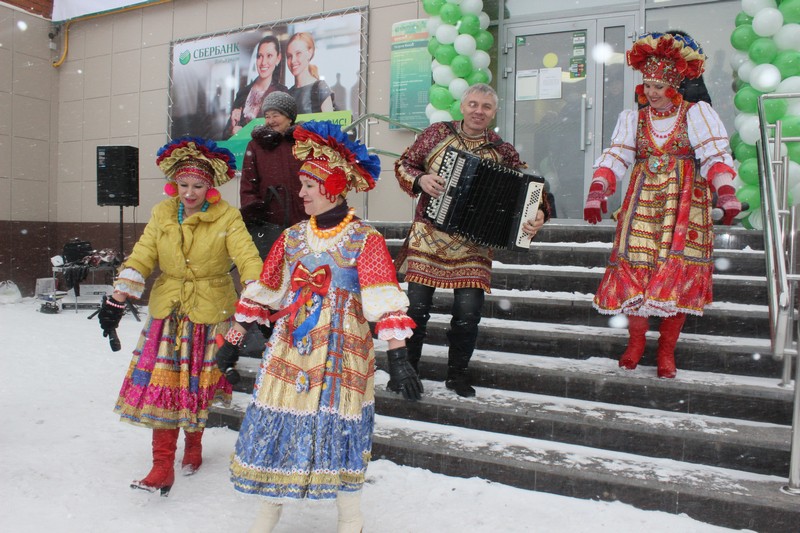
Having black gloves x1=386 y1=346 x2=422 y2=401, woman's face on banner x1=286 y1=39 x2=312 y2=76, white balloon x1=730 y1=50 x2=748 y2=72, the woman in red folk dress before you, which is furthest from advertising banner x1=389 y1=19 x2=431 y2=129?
black gloves x1=386 y1=346 x2=422 y2=401

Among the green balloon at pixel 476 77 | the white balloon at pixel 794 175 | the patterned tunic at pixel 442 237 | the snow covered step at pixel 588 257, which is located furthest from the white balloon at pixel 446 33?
the white balloon at pixel 794 175

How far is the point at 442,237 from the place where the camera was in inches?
144

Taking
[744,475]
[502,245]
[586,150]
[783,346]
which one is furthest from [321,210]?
[586,150]

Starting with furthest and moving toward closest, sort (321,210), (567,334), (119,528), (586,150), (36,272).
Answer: (36,272) < (586,150) < (567,334) < (119,528) < (321,210)

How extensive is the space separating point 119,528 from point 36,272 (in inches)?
358

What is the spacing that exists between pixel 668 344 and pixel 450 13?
13.7 feet

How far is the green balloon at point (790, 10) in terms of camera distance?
5.05 m

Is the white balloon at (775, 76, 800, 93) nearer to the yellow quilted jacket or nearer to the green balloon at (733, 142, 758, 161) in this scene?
the green balloon at (733, 142, 758, 161)

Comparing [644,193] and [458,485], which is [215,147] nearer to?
[458,485]

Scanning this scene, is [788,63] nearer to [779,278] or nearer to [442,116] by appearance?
[442,116]

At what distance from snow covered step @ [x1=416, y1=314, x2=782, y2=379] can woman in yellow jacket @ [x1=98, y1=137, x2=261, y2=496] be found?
1.89 m

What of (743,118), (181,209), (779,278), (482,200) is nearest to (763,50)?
(743,118)

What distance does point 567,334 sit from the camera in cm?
404

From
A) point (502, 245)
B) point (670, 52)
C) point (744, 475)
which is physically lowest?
point (744, 475)
